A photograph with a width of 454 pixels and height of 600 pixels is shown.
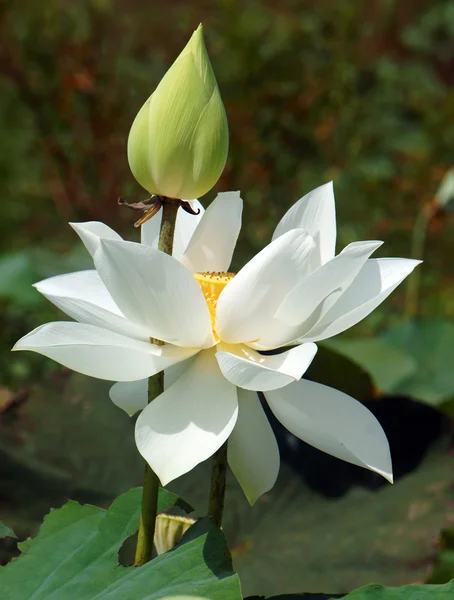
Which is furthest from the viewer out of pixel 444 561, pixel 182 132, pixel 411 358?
pixel 411 358

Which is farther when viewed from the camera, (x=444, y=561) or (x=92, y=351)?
(x=444, y=561)

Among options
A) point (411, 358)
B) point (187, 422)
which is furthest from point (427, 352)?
point (187, 422)

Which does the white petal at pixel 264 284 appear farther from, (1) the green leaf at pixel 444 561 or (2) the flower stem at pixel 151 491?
(1) the green leaf at pixel 444 561

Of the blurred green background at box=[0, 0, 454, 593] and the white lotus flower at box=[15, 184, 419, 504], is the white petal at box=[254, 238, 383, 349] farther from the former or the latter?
the blurred green background at box=[0, 0, 454, 593]

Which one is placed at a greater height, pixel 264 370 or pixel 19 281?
pixel 264 370

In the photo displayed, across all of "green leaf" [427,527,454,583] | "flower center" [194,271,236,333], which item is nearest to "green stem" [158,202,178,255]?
"flower center" [194,271,236,333]

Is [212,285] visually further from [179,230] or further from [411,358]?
[411,358]

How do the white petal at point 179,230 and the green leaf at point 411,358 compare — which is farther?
the green leaf at point 411,358

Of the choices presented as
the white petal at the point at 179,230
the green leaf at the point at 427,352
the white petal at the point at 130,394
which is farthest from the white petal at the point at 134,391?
the green leaf at the point at 427,352
